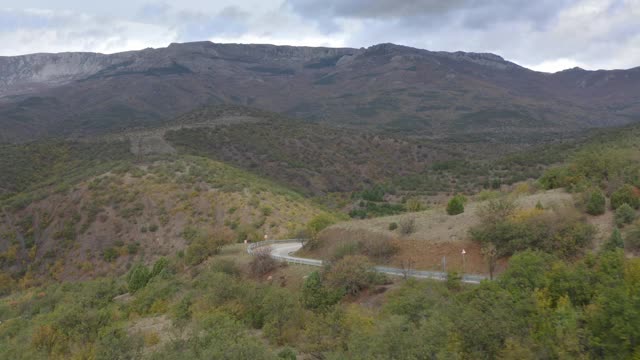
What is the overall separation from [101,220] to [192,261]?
2104 centimetres

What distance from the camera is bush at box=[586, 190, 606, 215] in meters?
25.6

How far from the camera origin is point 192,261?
124 feet

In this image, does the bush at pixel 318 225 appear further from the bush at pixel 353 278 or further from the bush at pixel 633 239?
the bush at pixel 633 239

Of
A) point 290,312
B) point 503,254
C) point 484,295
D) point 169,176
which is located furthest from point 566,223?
point 169,176

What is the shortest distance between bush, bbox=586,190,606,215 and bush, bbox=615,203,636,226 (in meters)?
1.24

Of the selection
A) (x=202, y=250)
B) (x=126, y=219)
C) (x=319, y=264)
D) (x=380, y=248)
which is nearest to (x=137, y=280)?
(x=202, y=250)

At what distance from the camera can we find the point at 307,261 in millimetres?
30797

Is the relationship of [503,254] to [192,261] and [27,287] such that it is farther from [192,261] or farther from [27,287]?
[27,287]

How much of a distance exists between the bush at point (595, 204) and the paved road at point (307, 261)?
7375 millimetres

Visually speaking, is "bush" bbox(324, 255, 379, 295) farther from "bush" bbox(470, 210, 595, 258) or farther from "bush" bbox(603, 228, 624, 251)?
"bush" bbox(603, 228, 624, 251)

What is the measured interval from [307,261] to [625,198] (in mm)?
17285

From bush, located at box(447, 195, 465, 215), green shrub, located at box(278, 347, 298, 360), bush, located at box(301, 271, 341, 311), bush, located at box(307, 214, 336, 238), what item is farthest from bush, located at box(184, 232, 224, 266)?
green shrub, located at box(278, 347, 298, 360)

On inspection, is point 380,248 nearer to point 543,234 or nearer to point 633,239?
point 543,234

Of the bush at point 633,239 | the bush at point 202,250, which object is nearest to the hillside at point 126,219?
the bush at point 202,250
